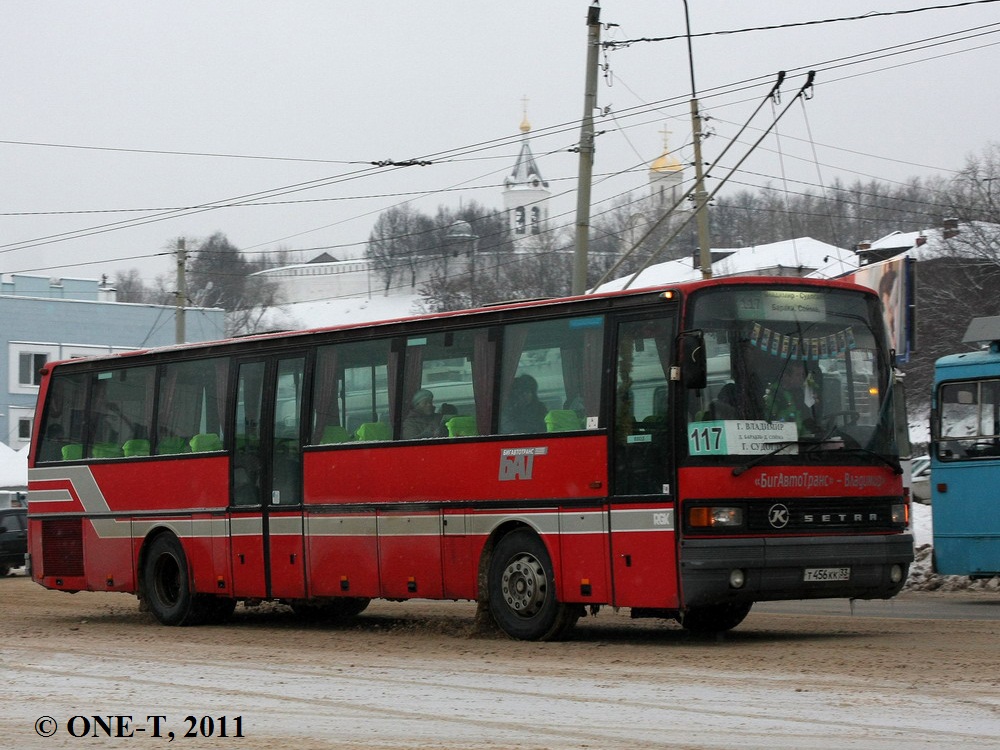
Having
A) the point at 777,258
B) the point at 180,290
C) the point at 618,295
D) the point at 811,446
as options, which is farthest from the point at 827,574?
the point at 777,258

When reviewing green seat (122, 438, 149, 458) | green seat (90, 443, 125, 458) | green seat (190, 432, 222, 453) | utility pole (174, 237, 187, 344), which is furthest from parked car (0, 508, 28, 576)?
green seat (190, 432, 222, 453)

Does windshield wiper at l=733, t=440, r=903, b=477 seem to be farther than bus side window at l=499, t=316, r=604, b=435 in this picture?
No

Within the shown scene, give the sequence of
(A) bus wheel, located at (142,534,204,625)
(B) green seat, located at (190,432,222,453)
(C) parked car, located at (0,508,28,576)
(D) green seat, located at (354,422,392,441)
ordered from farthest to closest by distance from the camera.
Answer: (C) parked car, located at (0,508,28,576) → (A) bus wheel, located at (142,534,204,625) → (B) green seat, located at (190,432,222,453) → (D) green seat, located at (354,422,392,441)

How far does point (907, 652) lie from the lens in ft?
39.0

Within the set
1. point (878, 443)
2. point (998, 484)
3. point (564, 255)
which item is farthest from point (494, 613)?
point (564, 255)

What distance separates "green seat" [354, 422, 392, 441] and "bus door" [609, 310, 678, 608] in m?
2.99

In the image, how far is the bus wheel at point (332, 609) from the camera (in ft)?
59.8

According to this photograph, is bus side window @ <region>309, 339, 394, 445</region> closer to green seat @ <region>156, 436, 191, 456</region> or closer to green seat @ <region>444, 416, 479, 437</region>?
green seat @ <region>444, 416, 479, 437</region>

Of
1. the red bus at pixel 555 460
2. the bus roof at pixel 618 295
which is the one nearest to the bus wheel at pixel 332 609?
the red bus at pixel 555 460

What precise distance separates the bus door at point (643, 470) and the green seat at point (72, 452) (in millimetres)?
8663

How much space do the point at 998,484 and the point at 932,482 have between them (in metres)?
0.91

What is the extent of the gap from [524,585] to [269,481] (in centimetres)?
384

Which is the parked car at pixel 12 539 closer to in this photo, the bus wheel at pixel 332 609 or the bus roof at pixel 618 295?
the bus wheel at pixel 332 609

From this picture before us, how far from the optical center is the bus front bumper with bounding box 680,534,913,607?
12562 mm
